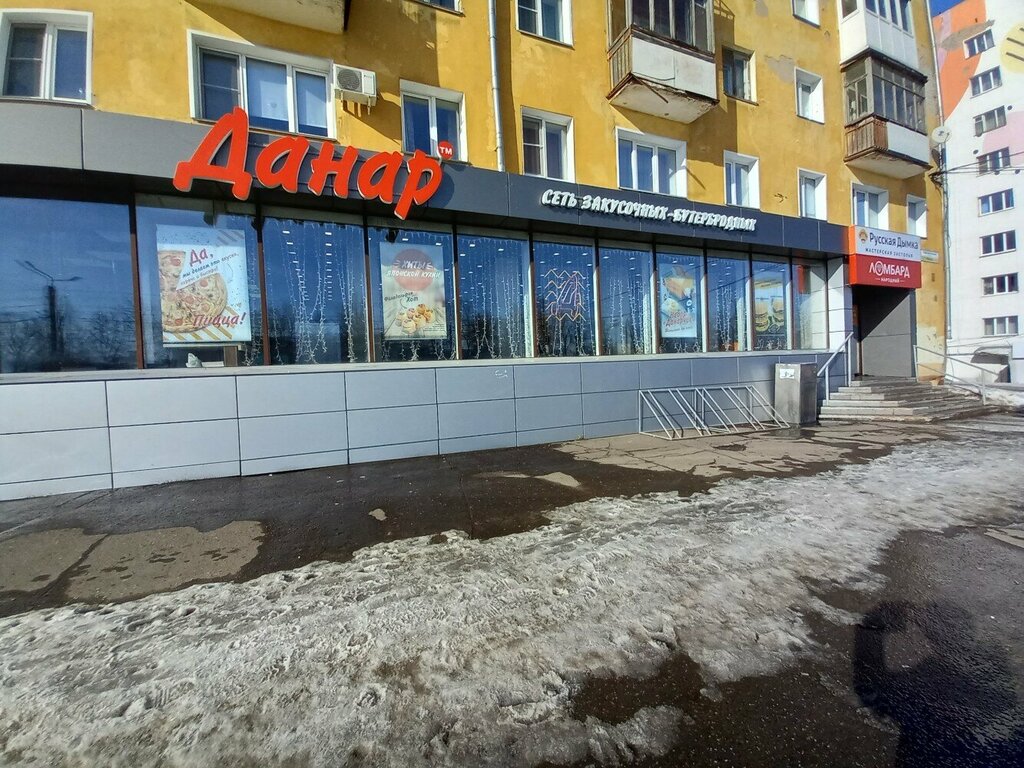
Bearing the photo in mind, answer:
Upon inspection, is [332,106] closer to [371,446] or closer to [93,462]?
[371,446]

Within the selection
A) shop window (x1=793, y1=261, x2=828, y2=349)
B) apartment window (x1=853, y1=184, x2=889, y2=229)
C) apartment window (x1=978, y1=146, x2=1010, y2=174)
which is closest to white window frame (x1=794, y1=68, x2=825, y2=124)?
apartment window (x1=853, y1=184, x2=889, y2=229)

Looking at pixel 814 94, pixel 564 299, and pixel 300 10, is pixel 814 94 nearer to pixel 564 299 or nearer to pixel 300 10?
pixel 564 299

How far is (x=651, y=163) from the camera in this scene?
9734 millimetres

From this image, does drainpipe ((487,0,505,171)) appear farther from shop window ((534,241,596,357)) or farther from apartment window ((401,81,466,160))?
shop window ((534,241,596,357))

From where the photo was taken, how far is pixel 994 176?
27.5 metres

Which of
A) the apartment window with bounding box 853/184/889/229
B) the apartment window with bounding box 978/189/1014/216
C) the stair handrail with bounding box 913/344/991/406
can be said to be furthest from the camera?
the apartment window with bounding box 978/189/1014/216

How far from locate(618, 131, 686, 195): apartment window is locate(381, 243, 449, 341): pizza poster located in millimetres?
4645

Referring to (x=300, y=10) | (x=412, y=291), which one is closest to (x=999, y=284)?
(x=412, y=291)

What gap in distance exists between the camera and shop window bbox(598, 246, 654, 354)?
30.4ft

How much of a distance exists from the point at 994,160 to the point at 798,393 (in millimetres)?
33997

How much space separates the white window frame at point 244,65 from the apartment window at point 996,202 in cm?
4018

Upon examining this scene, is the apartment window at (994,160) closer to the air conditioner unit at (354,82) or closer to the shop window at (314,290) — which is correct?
the air conditioner unit at (354,82)

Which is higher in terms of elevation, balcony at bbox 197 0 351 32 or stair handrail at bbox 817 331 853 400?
balcony at bbox 197 0 351 32

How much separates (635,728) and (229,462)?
21.5ft
